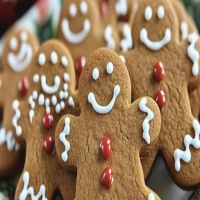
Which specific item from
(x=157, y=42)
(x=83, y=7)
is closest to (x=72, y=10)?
(x=83, y=7)

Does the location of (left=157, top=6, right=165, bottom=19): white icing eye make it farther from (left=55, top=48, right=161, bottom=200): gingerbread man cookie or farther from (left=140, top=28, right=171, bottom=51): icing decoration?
(left=55, top=48, right=161, bottom=200): gingerbread man cookie

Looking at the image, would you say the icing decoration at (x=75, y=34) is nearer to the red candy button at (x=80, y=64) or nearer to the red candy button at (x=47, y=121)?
the red candy button at (x=80, y=64)

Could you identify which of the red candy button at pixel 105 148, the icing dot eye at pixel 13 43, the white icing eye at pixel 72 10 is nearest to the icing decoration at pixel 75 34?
the white icing eye at pixel 72 10

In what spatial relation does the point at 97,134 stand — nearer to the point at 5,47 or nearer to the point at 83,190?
the point at 83,190

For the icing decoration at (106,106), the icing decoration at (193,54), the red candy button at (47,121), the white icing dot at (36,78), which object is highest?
the white icing dot at (36,78)

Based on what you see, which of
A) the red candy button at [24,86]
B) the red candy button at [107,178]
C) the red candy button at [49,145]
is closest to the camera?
the red candy button at [107,178]

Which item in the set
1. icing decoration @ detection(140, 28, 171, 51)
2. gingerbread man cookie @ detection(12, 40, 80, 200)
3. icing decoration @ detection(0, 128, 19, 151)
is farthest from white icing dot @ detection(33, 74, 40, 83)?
icing decoration @ detection(140, 28, 171, 51)

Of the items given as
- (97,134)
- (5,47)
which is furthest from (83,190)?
(5,47)
